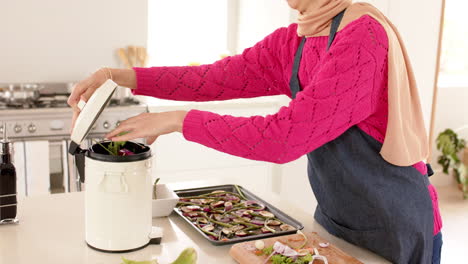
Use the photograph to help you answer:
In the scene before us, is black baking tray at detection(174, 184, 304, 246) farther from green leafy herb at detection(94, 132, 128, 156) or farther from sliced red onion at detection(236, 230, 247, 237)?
green leafy herb at detection(94, 132, 128, 156)

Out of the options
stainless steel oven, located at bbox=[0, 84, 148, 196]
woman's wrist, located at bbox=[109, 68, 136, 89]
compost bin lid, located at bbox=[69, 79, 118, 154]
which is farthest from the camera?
stainless steel oven, located at bbox=[0, 84, 148, 196]

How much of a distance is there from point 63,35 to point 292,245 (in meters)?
2.80

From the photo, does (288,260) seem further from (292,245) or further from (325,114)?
(325,114)

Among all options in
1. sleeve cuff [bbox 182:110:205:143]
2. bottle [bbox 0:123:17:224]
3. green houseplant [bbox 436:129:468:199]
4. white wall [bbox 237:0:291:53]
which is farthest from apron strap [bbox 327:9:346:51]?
green houseplant [bbox 436:129:468:199]

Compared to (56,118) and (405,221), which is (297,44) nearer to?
(405,221)

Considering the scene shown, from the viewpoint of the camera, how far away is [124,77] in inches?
66.7

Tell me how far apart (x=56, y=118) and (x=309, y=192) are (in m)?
1.59

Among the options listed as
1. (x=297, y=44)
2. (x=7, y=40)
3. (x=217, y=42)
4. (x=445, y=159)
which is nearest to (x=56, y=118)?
(x=7, y=40)

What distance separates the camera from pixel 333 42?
1.43 m

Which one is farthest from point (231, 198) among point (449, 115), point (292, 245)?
point (449, 115)

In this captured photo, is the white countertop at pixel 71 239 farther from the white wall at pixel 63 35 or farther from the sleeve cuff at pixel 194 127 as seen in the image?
the white wall at pixel 63 35

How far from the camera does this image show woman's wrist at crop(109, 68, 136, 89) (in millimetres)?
1687

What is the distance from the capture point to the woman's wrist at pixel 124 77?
169 cm

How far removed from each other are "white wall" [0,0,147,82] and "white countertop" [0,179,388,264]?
214cm
